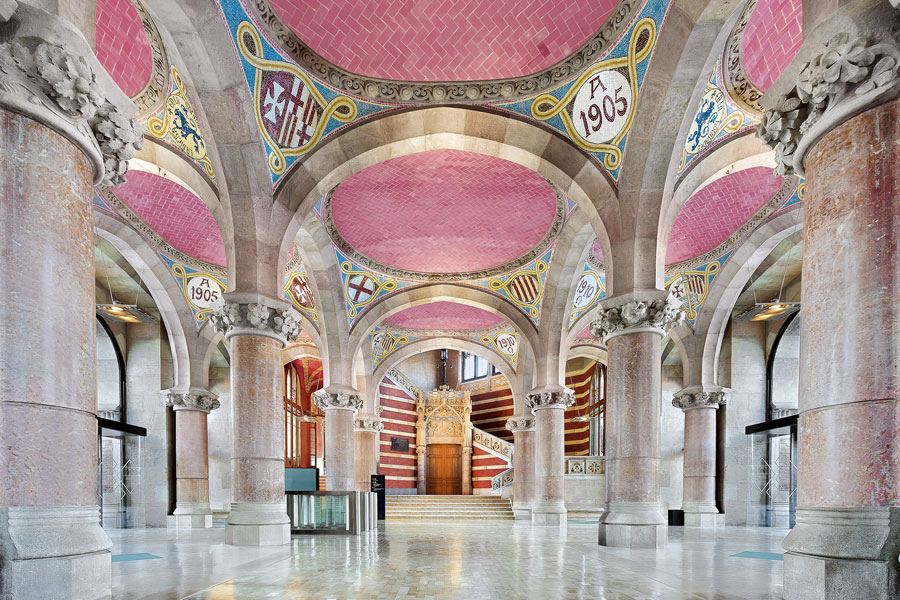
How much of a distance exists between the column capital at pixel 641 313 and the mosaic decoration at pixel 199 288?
9870 millimetres

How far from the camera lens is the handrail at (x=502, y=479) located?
25.2m

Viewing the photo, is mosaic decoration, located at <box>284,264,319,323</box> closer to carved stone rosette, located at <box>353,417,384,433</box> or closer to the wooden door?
carved stone rosette, located at <box>353,417,384,433</box>

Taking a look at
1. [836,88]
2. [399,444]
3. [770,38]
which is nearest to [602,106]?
[770,38]

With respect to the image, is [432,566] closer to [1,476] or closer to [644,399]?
[644,399]

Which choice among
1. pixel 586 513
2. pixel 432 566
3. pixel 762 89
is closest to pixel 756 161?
pixel 762 89

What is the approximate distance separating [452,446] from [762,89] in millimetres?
23393

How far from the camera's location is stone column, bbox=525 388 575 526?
15594mm

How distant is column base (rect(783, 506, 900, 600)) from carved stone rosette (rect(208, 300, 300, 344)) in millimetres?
6733

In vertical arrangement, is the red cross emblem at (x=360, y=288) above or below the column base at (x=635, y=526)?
above

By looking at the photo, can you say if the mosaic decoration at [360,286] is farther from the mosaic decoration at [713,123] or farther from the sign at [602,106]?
the mosaic decoration at [713,123]

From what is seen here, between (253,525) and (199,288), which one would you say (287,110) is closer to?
(253,525)

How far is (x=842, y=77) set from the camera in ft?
12.3

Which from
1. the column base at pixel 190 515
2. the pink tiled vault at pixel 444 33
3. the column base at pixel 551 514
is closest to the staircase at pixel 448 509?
the column base at pixel 551 514

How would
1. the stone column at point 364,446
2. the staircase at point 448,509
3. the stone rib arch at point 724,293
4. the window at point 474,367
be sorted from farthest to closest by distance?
the window at point 474,367 < the stone column at point 364,446 < the staircase at point 448,509 < the stone rib arch at point 724,293
